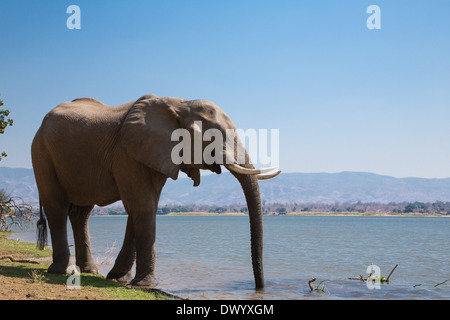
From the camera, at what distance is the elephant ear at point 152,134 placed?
1048cm

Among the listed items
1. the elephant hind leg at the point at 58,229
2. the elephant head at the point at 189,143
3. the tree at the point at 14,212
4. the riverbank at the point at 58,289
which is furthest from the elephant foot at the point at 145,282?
the tree at the point at 14,212

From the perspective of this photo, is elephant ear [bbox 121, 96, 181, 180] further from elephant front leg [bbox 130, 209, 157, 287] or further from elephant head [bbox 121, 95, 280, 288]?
elephant front leg [bbox 130, 209, 157, 287]

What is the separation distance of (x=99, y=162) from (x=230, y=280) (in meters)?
6.55

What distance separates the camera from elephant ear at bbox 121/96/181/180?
10.5 metres

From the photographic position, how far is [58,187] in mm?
11781

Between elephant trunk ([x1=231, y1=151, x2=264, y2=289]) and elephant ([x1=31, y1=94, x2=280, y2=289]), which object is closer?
elephant trunk ([x1=231, y1=151, x2=264, y2=289])

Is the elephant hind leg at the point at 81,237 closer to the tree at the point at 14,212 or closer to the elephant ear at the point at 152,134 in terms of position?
the elephant ear at the point at 152,134

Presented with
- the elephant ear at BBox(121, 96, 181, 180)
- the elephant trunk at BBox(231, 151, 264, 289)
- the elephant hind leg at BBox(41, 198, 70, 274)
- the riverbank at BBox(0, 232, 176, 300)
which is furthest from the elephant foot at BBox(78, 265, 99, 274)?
the elephant trunk at BBox(231, 151, 264, 289)

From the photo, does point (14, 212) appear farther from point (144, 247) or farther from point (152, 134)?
point (152, 134)

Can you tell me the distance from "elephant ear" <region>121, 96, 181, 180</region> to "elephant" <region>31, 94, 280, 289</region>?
2 centimetres
